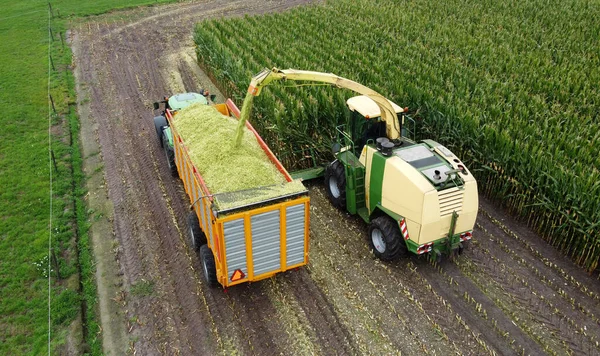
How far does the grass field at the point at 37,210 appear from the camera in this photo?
8.91 metres

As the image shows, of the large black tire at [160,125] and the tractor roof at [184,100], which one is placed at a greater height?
the tractor roof at [184,100]

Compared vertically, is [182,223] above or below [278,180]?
below

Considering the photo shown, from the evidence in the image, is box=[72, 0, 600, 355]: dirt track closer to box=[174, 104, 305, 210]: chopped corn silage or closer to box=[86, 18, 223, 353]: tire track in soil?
box=[86, 18, 223, 353]: tire track in soil

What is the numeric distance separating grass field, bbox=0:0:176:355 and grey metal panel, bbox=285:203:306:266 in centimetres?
381

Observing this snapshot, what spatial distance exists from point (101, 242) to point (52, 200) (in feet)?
8.10

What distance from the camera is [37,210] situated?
12008 mm

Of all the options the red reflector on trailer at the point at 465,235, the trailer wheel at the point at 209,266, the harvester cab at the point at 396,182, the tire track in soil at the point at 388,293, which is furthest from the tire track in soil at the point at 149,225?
the red reflector on trailer at the point at 465,235

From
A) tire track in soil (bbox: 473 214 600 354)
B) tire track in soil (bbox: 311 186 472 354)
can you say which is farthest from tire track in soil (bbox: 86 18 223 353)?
tire track in soil (bbox: 473 214 600 354)

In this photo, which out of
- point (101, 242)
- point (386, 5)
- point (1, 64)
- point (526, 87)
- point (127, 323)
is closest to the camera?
point (127, 323)

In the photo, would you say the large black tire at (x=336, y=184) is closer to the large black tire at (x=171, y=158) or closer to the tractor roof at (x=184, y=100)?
the large black tire at (x=171, y=158)

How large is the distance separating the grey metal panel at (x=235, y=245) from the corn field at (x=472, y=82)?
5.65m

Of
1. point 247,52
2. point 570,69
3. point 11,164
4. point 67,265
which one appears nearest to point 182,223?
point 67,265

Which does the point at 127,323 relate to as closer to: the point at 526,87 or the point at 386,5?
the point at 526,87

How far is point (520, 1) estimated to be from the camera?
25.9 metres
